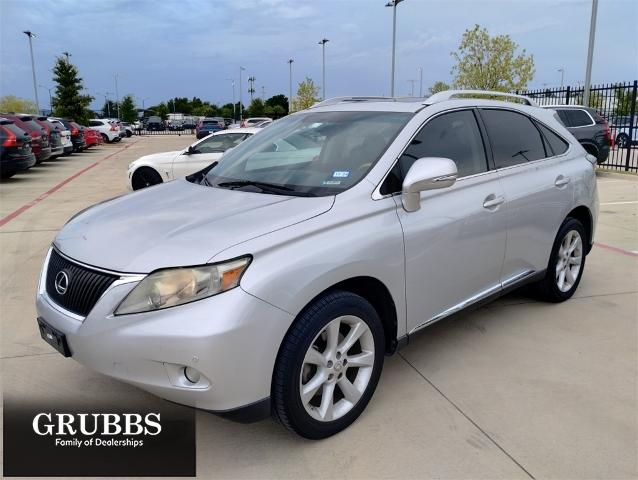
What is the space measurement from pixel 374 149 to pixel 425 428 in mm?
1580

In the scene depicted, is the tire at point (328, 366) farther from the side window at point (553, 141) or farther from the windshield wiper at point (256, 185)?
the side window at point (553, 141)

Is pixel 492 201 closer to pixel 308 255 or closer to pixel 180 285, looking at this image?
pixel 308 255

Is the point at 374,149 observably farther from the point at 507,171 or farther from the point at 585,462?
the point at 585,462

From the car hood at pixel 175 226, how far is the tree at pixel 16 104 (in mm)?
57885

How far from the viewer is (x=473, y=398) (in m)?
3.25

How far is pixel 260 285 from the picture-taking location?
2400 millimetres

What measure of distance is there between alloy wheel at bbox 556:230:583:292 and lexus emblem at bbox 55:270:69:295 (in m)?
3.62

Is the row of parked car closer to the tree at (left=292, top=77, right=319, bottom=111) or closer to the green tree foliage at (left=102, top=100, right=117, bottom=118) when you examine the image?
the tree at (left=292, top=77, right=319, bottom=111)

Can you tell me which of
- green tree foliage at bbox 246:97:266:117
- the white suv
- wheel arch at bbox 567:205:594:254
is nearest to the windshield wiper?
wheel arch at bbox 567:205:594:254

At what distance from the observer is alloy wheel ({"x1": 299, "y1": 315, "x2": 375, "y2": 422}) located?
2.69 metres

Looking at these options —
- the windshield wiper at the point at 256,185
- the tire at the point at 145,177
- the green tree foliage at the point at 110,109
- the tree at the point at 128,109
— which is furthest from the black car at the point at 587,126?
the green tree foliage at the point at 110,109

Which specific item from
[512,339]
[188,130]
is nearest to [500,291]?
[512,339]

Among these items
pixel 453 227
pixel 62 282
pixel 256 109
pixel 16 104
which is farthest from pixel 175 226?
pixel 256 109

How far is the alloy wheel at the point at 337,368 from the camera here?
8.84 feet
